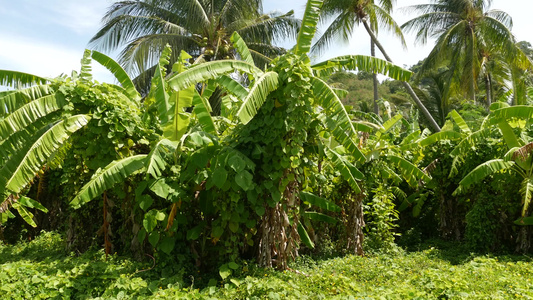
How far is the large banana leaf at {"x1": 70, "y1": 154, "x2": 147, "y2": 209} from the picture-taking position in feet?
16.7

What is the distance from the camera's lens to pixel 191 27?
604 inches

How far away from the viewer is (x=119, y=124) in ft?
19.3

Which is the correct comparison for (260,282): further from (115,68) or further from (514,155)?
(514,155)

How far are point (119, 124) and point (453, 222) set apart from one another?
7374 mm

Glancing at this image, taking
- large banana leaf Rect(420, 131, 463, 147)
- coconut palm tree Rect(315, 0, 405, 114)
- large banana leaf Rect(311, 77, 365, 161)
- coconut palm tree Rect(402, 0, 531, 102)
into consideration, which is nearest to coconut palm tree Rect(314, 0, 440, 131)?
coconut palm tree Rect(315, 0, 405, 114)

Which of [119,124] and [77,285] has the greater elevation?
→ [119,124]

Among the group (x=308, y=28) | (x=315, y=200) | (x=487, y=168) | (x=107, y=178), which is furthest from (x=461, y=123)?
(x=107, y=178)

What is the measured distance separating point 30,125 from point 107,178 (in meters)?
→ 1.78

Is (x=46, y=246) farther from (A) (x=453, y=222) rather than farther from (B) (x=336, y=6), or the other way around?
(B) (x=336, y=6)

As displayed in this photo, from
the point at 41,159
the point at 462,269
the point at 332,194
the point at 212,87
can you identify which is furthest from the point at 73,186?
the point at 462,269

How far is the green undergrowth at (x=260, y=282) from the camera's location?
15.1ft

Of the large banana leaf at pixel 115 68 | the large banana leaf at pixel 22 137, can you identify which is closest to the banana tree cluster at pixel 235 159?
the large banana leaf at pixel 22 137

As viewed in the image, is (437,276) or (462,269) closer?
(437,276)

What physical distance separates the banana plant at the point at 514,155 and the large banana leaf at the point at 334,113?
3.09 metres
